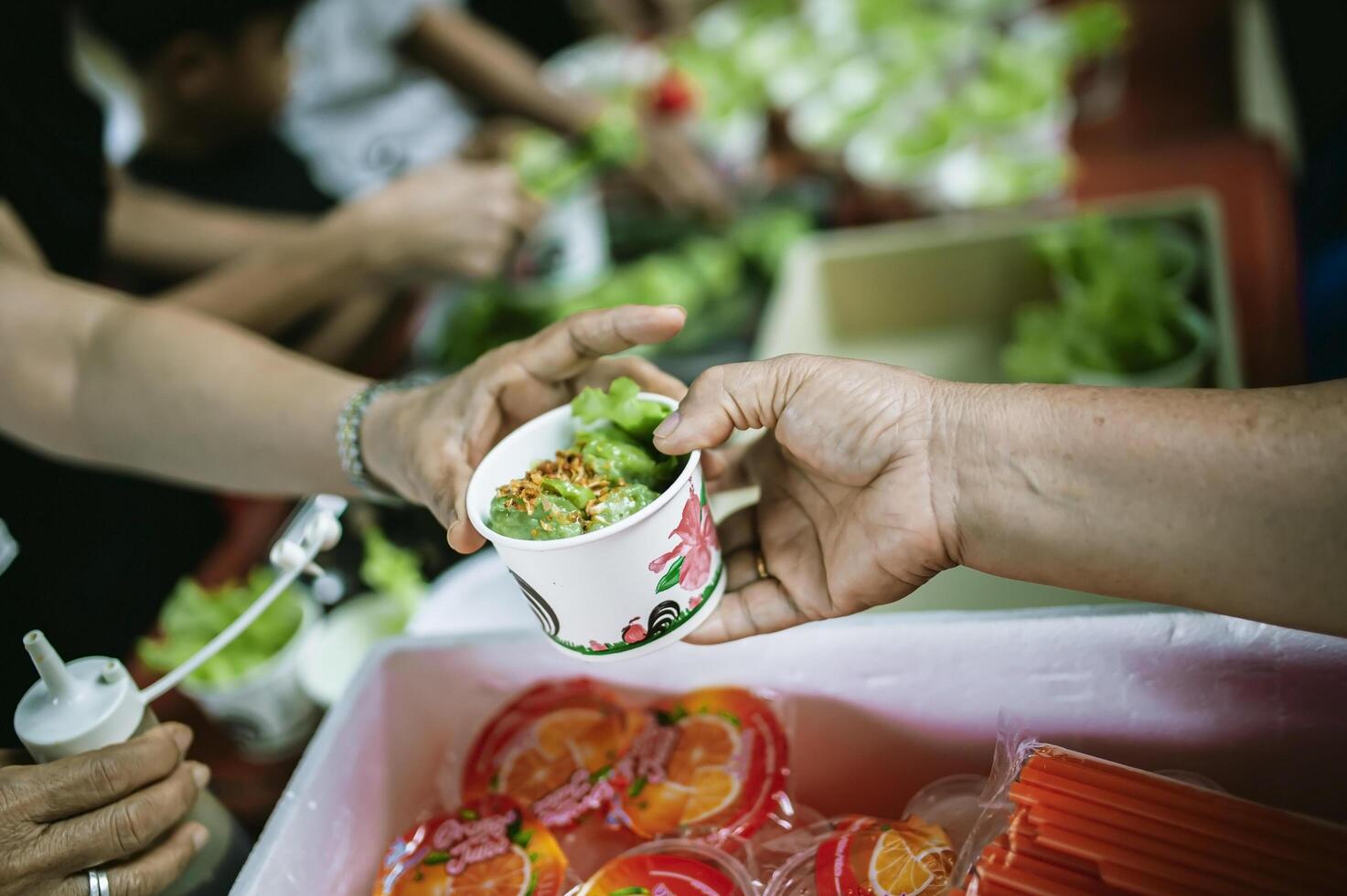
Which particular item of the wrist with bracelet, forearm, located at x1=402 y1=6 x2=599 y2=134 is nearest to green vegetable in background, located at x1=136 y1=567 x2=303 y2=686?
the wrist with bracelet

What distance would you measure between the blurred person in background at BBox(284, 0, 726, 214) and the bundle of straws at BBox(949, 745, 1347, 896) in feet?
7.52

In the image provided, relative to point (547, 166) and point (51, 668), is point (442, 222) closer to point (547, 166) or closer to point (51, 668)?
point (547, 166)

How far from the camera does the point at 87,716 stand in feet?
3.16

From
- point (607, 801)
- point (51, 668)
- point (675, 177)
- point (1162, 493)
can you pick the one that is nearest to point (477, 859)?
point (607, 801)

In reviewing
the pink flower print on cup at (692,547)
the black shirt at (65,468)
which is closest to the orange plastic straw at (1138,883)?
the pink flower print on cup at (692,547)

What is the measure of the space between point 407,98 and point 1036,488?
10.2ft

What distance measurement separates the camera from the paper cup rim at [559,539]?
86cm

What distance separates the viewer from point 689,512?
949 millimetres

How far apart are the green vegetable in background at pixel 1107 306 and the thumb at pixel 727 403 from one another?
1.08 meters

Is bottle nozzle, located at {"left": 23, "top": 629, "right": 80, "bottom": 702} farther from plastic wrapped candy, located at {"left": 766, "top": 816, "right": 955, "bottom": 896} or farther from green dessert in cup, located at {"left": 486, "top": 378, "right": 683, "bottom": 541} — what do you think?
plastic wrapped candy, located at {"left": 766, "top": 816, "right": 955, "bottom": 896}

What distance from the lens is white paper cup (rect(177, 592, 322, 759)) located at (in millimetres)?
1440

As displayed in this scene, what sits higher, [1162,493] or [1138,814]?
[1162,493]

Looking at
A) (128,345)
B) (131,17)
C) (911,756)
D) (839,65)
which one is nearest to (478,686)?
(911,756)

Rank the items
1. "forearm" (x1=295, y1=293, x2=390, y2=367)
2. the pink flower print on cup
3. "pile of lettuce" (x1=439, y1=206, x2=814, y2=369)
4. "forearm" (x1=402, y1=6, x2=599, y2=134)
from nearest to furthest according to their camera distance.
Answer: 1. the pink flower print on cup
2. "pile of lettuce" (x1=439, y1=206, x2=814, y2=369)
3. "forearm" (x1=295, y1=293, x2=390, y2=367)
4. "forearm" (x1=402, y1=6, x2=599, y2=134)
